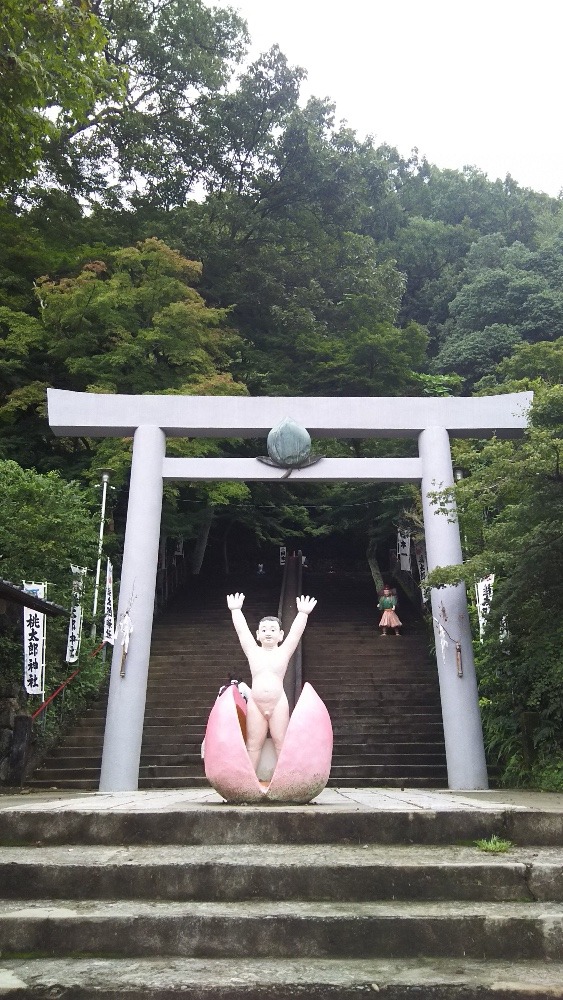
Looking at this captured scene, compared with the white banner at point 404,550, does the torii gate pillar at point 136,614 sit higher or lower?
lower

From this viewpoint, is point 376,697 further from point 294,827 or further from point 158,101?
point 158,101

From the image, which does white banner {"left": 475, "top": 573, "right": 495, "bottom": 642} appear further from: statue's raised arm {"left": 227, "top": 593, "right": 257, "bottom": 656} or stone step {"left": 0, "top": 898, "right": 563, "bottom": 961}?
stone step {"left": 0, "top": 898, "right": 563, "bottom": 961}

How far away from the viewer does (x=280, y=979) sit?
2699 millimetres

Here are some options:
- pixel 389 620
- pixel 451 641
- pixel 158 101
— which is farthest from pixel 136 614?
pixel 158 101

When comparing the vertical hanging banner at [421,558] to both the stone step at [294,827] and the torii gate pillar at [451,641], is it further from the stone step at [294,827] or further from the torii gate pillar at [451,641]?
the stone step at [294,827]

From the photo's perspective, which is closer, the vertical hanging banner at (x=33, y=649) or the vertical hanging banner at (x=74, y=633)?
the vertical hanging banner at (x=33, y=649)

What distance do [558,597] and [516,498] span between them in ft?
5.72

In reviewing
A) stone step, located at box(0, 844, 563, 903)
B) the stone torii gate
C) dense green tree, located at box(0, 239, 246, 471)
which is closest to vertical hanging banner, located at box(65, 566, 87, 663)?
the stone torii gate

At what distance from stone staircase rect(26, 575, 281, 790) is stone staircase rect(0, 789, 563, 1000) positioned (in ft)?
20.5

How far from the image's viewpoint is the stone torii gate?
10.2 metres

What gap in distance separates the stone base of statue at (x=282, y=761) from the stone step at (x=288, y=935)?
6.16ft

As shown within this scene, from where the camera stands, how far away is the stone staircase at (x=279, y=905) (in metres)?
2.71

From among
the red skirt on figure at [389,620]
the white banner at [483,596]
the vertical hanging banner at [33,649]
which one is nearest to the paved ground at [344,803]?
the vertical hanging banner at [33,649]

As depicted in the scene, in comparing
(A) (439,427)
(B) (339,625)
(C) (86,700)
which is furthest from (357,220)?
(C) (86,700)
